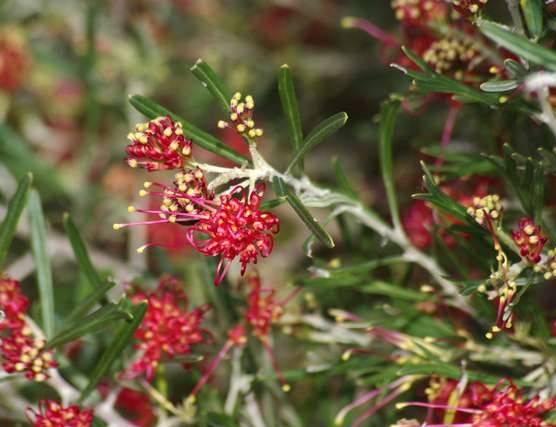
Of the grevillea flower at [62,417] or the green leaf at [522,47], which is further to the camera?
the grevillea flower at [62,417]

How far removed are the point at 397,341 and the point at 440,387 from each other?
0.11 m

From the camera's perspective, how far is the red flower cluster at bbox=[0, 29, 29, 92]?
243cm

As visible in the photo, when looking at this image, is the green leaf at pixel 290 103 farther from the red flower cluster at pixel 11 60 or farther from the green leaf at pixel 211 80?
the red flower cluster at pixel 11 60

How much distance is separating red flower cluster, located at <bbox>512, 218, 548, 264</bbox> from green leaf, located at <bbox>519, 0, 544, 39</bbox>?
276mm

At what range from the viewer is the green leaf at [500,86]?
102 cm

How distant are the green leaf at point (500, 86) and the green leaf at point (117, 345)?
613 mm

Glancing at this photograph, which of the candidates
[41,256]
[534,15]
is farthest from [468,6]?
[41,256]

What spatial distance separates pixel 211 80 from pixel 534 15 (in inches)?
18.6

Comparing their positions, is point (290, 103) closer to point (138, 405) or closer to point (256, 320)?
point (256, 320)

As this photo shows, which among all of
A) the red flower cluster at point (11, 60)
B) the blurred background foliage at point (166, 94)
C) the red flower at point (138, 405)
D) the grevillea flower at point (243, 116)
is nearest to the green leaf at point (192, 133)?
the grevillea flower at point (243, 116)

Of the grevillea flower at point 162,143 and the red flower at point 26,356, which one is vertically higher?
the grevillea flower at point 162,143

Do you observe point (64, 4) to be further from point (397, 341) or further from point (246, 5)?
point (397, 341)

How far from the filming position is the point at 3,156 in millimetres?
2125

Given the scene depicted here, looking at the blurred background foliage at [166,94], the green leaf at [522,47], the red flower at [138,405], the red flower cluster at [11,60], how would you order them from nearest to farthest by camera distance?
the green leaf at [522,47] < the red flower at [138,405] < the blurred background foliage at [166,94] < the red flower cluster at [11,60]
